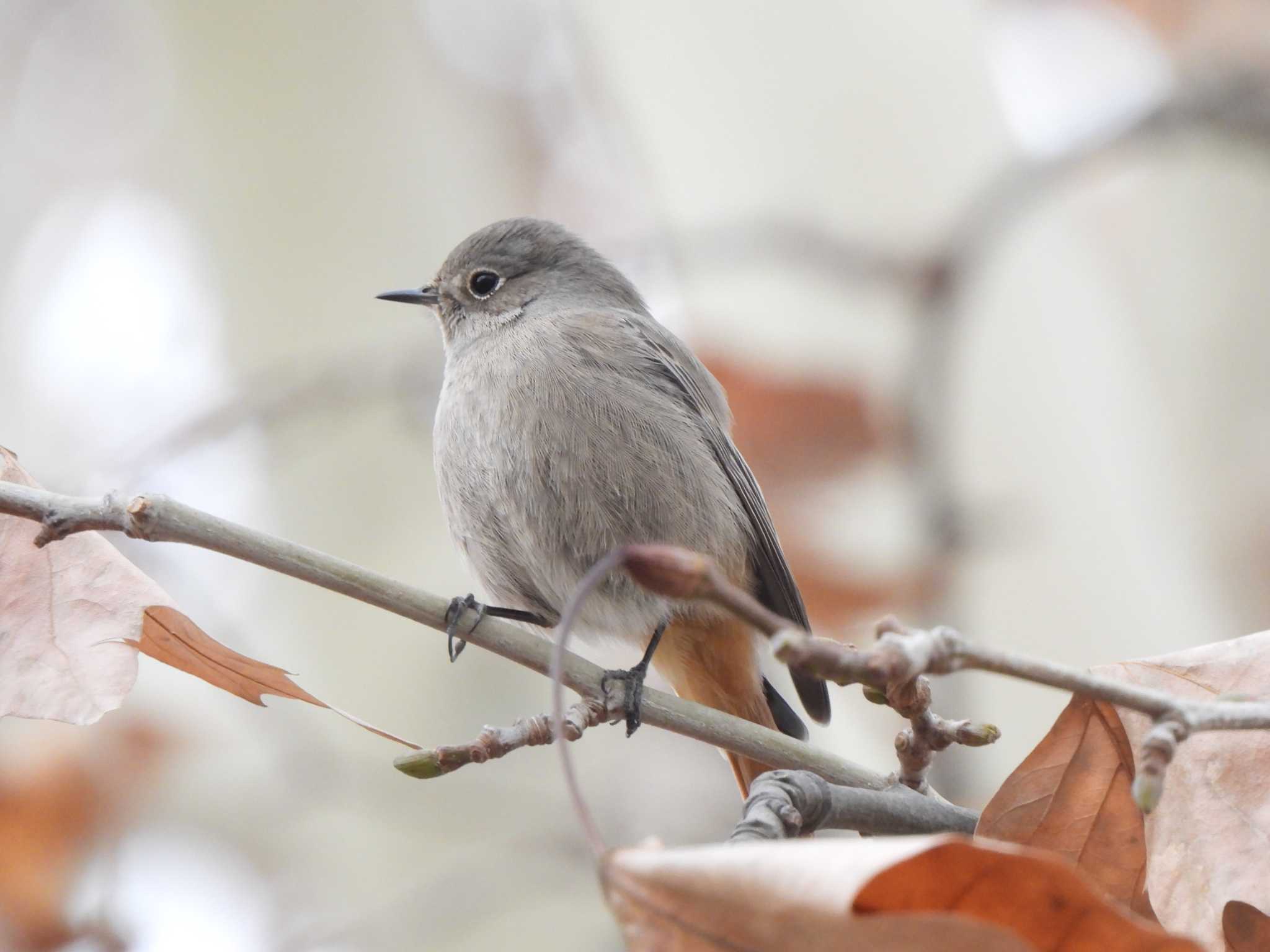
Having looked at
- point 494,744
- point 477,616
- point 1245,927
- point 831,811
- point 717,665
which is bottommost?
point 717,665

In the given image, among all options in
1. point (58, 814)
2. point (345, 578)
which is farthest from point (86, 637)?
point (58, 814)

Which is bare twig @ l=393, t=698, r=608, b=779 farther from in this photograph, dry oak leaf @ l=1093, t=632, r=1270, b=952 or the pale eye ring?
the pale eye ring

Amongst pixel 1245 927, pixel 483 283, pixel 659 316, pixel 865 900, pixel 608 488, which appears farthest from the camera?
pixel 659 316

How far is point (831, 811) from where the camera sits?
157 centimetres

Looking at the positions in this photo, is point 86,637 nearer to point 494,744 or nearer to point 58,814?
point 494,744

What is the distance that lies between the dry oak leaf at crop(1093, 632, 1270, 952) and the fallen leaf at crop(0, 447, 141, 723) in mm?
1362

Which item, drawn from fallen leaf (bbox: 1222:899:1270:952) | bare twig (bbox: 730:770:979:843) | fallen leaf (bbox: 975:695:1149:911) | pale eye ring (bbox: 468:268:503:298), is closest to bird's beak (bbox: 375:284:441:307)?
pale eye ring (bbox: 468:268:503:298)

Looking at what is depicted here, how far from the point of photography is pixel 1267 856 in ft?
5.15

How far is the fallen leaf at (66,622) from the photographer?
1703 millimetres

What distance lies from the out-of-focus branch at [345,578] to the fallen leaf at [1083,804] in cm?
22

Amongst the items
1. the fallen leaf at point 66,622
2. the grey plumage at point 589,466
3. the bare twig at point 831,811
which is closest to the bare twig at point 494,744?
the bare twig at point 831,811

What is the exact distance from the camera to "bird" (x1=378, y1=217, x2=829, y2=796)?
300 centimetres

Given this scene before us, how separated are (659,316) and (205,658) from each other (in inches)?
122

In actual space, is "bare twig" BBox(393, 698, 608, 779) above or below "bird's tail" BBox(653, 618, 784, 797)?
above
